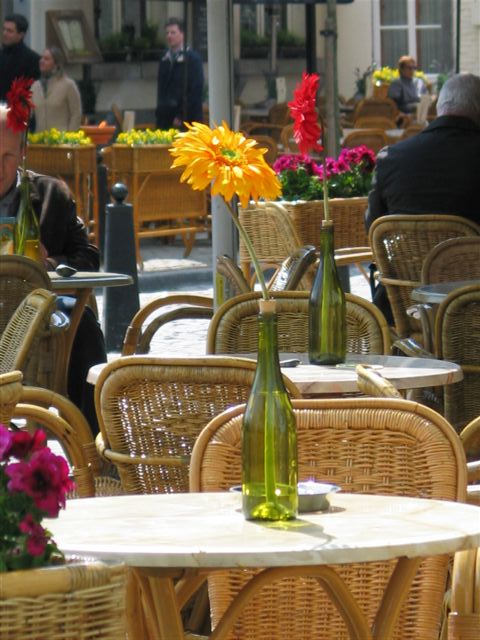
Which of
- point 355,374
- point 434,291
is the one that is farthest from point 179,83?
point 355,374

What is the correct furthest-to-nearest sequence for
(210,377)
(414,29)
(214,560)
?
(414,29) < (210,377) < (214,560)

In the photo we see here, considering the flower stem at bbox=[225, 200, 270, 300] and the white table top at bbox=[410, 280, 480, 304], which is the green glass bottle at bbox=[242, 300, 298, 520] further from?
the white table top at bbox=[410, 280, 480, 304]

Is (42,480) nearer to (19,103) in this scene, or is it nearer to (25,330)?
(25,330)

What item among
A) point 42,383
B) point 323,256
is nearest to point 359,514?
point 323,256

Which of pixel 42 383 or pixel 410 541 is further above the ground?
pixel 410 541

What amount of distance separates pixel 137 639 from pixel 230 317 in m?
2.23

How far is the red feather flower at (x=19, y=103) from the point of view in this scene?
5.98 meters

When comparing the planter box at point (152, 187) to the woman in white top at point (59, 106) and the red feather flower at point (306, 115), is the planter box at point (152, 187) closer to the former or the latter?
the woman in white top at point (59, 106)

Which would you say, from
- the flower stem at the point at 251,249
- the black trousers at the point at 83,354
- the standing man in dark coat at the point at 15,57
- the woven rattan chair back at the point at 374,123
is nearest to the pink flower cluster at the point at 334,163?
the black trousers at the point at 83,354

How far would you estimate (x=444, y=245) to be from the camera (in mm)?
6246

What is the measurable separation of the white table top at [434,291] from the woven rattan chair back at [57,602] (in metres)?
3.71

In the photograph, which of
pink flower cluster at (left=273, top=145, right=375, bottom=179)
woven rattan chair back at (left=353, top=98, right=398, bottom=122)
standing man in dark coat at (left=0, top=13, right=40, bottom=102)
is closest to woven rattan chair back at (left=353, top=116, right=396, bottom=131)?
woven rattan chair back at (left=353, top=98, right=398, bottom=122)

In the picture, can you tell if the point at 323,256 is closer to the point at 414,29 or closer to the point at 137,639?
the point at 137,639

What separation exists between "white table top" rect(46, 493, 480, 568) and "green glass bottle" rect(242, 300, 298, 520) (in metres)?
0.04
